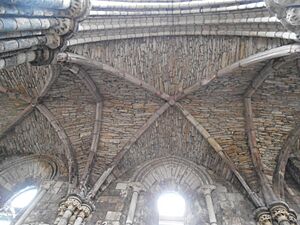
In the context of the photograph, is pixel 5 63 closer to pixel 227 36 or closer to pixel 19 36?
pixel 19 36

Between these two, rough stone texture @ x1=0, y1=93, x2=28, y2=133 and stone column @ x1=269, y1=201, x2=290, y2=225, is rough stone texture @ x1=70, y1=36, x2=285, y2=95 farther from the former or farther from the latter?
stone column @ x1=269, y1=201, x2=290, y2=225

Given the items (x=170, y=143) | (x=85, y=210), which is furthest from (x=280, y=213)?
(x=85, y=210)

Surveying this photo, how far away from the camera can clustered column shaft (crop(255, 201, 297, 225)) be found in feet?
20.2

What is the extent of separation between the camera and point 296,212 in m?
6.88

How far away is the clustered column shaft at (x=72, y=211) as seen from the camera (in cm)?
617

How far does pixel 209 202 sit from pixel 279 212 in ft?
4.56

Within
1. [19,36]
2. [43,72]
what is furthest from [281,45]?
[43,72]

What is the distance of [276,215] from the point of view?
6.26 m

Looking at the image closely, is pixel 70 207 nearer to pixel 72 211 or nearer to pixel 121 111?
pixel 72 211

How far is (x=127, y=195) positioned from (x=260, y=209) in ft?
9.18

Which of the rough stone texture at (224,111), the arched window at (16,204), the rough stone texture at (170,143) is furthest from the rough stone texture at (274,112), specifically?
the arched window at (16,204)

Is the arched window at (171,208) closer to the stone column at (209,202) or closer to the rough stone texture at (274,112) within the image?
the stone column at (209,202)

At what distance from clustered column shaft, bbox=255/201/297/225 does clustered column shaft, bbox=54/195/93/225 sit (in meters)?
3.33

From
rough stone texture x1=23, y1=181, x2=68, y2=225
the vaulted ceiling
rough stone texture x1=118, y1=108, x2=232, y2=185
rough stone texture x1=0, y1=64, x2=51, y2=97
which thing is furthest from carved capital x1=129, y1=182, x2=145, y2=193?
rough stone texture x1=0, y1=64, x2=51, y2=97
